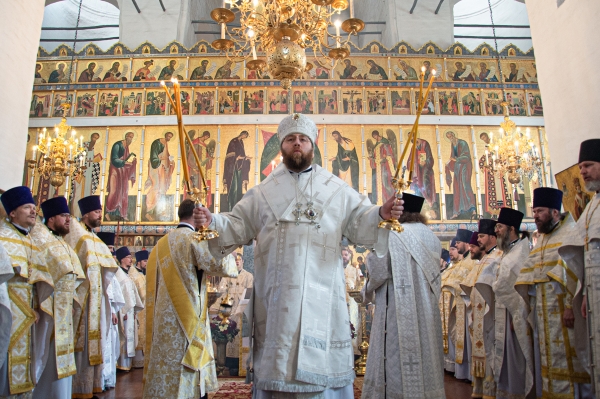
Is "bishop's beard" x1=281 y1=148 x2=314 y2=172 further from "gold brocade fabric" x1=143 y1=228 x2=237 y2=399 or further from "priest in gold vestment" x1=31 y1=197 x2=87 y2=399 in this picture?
"priest in gold vestment" x1=31 y1=197 x2=87 y2=399

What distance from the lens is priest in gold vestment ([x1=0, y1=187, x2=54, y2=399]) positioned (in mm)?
3580

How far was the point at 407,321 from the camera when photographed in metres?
3.76

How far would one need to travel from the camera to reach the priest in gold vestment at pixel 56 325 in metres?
4.00

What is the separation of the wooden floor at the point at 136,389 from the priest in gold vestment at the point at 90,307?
33 cm

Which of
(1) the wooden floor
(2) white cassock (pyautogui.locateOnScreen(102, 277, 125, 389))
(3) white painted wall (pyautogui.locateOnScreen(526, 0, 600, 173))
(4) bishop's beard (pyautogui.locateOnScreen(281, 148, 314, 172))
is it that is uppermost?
(3) white painted wall (pyautogui.locateOnScreen(526, 0, 600, 173))

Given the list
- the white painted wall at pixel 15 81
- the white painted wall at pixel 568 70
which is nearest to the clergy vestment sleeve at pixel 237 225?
the white painted wall at pixel 568 70

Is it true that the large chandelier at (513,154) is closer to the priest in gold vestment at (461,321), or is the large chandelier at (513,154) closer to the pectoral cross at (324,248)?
the priest in gold vestment at (461,321)

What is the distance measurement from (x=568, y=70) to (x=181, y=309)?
569cm

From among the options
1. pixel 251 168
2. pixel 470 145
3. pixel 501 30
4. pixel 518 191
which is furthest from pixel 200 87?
pixel 501 30

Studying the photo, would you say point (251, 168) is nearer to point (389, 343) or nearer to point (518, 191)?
point (518, 191)

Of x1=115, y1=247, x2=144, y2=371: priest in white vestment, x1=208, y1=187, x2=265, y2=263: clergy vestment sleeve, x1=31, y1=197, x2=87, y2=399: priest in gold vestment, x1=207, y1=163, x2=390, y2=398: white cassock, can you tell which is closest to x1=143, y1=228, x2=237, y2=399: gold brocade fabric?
x1=31, y1=197, x2=87, y2=399: priest in gold vestment

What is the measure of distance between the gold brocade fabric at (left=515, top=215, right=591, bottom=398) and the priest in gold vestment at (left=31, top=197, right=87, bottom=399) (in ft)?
13.4

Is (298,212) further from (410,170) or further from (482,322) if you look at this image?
(482,322)

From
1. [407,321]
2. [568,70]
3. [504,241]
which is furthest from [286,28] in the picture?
[568,70]
